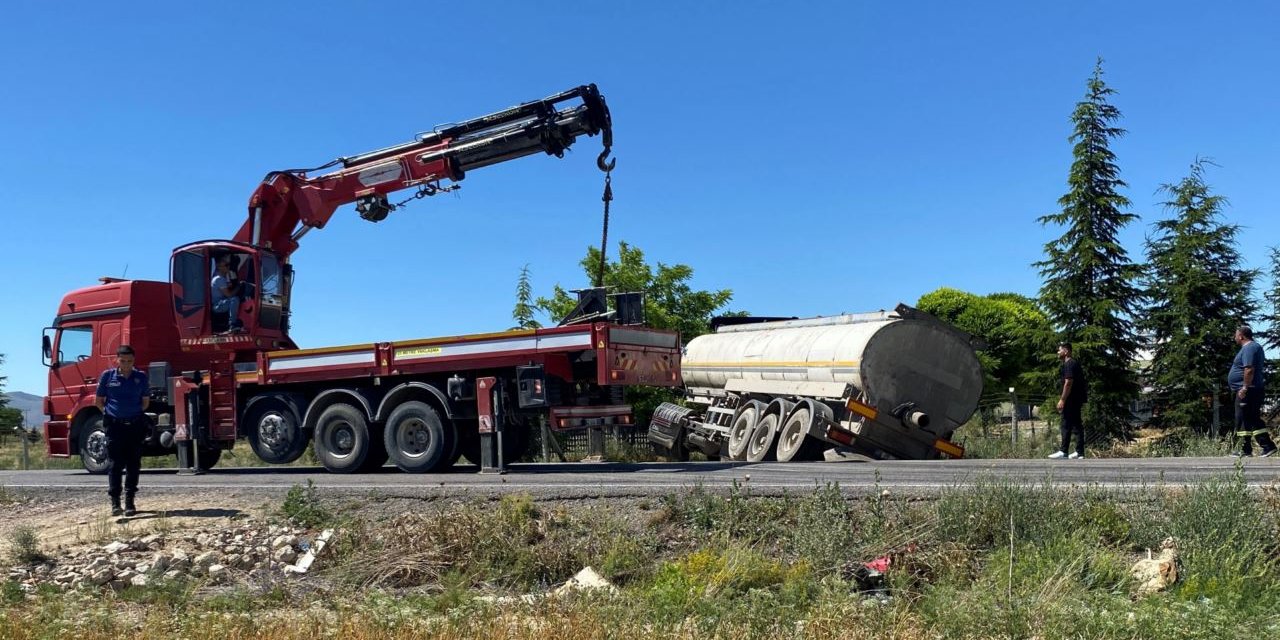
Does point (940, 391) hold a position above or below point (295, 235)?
below

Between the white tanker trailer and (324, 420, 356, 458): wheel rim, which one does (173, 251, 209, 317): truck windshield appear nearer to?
(324, 420, 356, 458): wheel rim

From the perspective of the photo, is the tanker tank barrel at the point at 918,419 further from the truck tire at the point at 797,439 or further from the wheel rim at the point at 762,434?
the wheel rim at the point at 762,434

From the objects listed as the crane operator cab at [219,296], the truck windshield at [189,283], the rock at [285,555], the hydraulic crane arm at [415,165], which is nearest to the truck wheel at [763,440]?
the hydraulic crane arm at [415,165]

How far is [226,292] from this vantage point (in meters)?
14.9

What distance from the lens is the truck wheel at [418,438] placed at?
42.5ft

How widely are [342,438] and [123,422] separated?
3.97m

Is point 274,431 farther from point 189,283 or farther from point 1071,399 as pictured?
point 1071,399

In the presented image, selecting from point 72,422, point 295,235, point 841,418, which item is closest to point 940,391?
point 841,418

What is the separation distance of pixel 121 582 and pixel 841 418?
36.8 ft

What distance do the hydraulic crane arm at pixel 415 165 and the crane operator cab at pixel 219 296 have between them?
0.77 metres

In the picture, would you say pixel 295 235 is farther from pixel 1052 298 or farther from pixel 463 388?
pixel 1052 298

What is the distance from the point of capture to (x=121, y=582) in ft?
25.0

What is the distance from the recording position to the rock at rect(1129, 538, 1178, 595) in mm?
6535

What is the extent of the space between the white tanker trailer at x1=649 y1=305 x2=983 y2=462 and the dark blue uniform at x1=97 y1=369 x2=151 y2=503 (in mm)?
9505
